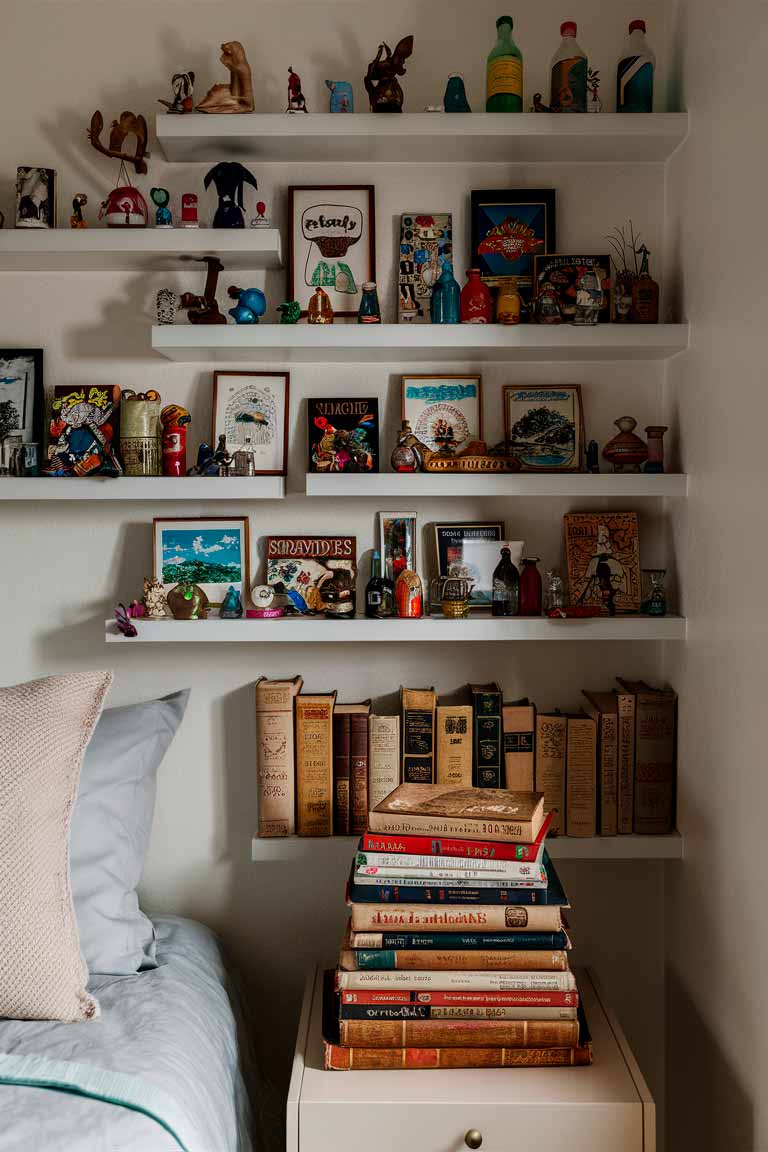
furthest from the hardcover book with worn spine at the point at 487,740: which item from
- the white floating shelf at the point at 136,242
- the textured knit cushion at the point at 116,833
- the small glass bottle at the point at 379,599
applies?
the white floating shelf at the point at 136,242

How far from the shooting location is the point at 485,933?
4.97 feet

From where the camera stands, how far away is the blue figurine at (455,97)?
5.86 ft

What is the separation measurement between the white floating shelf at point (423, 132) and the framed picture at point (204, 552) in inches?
28.6

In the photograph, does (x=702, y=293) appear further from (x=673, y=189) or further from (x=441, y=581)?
(x=441, y=581)

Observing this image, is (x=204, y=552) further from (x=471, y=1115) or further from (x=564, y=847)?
(x=471, y=1115)

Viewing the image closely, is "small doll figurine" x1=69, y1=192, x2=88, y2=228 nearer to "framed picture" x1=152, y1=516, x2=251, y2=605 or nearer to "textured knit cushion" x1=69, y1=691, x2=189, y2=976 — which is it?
"framed picture" x1=152, y1=516, x2=251, y2=605

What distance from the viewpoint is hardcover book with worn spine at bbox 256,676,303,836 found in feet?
6.08

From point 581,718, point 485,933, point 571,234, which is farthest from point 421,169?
point 485,933

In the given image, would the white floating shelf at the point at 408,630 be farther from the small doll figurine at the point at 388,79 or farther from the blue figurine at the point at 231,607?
the small doll figurine at the point at 388,79

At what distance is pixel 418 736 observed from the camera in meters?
1.85

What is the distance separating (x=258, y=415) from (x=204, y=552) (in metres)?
0.30

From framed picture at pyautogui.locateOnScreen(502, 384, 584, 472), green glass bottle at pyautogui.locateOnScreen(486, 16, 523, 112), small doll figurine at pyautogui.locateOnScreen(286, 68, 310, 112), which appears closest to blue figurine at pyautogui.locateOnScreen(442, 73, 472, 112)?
green glass bottle at pyautogui.locateOnScreen(486, 16, 523, 112)

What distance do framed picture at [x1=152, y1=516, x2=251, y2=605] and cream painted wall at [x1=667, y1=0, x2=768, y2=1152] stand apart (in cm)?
88

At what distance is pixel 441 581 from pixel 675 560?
463 millimetres
